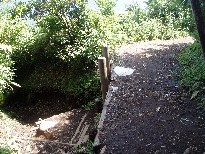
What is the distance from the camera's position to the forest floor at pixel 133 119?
6.01 m

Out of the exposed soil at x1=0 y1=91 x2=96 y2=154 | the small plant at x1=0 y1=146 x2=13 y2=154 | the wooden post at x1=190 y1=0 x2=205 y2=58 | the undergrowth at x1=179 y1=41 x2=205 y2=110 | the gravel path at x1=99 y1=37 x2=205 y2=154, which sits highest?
the wooden post at x1=190 y1=0 x2=205 y2=58

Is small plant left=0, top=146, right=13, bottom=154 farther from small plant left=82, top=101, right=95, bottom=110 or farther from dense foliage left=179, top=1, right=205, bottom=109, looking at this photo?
dense foliage left=179, top=1, right=205, bottom=109

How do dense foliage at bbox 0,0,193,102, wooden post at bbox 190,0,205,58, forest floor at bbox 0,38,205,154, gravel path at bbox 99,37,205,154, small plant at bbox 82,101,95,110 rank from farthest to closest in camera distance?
dense foliage at bbox 0,0,193,102 < small plant at bbox 82,101,95,110 < wooden post at bbox 190,0,205,58 < forest floor at bbox 0,38,205,154 < gravel path at bbox 99,37,205,154

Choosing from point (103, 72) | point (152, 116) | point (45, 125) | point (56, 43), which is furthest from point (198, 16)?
point (56, 43)

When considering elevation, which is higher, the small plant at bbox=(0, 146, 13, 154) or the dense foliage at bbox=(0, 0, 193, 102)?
the dense foliage at bbox=(0, 0, 193, 102)

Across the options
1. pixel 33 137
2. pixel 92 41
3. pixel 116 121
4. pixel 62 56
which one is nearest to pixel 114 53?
pixel 92 41

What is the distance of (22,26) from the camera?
12.7m

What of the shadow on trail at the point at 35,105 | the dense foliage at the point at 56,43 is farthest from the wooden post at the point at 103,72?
the shadow on trail at the point at 35,105

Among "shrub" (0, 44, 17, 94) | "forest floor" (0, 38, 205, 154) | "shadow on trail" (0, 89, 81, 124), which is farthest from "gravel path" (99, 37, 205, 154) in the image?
"shrub" (0, 44, 17, 94)

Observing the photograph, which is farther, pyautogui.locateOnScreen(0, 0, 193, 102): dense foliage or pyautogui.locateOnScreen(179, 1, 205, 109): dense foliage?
pyautogui.locateOnScreen(0, 0, 193, 102): dense foliage

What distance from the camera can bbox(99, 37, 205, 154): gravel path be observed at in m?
5.83

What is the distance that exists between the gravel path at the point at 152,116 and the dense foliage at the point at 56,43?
202cm

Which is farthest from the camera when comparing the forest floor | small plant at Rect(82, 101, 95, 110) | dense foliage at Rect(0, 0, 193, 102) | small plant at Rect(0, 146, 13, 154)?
dense foliage at Rect(0, 0, 193, 102)

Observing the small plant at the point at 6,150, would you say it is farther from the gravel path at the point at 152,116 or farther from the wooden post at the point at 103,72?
the wooden post at the point at 103,72
